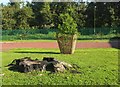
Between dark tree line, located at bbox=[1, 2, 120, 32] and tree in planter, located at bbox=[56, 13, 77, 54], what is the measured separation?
68.4 ft

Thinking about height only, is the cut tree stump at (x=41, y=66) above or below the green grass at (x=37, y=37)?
above

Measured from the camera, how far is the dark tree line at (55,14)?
37.2 metres

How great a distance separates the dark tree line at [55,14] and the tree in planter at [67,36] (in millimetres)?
20851

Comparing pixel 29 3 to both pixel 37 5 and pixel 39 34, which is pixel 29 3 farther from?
pixel 39 34

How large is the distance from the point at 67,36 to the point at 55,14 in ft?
88.7

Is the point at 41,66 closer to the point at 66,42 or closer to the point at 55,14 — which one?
the point at 66,42

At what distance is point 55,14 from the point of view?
41.2m

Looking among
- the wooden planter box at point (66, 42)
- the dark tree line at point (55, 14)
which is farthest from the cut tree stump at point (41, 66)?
the dark tree line at point (55, 14)

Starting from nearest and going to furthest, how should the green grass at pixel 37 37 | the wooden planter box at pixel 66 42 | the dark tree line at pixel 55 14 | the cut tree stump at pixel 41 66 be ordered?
the cut tree stump at pixel 41 66 → the wooden planter box at pixel 66 42 → the green grass at pixel 37 37 → the dark tree line at pixel 55 14

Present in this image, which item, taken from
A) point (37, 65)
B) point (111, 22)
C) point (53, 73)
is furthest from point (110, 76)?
point (111, 22)

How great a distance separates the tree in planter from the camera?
1438 centimetres

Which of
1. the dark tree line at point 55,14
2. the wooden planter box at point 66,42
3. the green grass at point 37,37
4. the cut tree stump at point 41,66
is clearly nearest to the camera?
the cut tree stump at point 41,66

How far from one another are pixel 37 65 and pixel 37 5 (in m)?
36.1

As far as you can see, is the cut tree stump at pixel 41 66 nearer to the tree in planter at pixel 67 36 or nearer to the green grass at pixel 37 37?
the tree in planter at pixel 67 36
